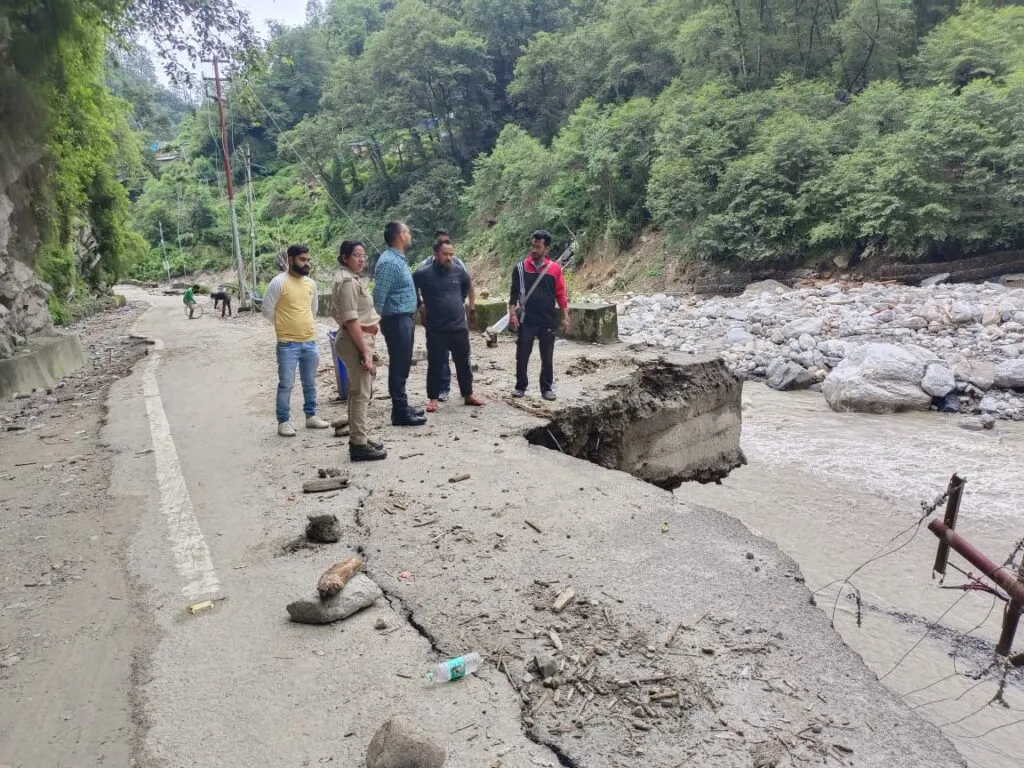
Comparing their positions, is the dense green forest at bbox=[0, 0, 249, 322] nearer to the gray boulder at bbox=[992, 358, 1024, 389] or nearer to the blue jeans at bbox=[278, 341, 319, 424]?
the blue jeans at bbox=[278, 341, 319, 424]

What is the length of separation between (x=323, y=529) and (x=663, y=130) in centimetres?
2584

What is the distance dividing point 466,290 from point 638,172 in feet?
82.2

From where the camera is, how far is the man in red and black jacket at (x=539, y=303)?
21.1 ft

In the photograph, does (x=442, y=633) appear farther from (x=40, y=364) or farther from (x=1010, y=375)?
(x=1010, y=375)

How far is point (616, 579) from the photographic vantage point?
10.4 ft

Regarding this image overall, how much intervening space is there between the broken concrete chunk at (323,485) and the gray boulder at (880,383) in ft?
31.3

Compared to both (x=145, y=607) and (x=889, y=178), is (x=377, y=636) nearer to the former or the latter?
(x=145, y=607)

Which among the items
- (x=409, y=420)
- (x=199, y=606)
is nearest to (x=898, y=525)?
(x=409, y=420)

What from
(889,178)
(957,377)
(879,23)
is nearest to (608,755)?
(957,377)

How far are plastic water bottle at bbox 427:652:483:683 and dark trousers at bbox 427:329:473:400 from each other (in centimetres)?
404

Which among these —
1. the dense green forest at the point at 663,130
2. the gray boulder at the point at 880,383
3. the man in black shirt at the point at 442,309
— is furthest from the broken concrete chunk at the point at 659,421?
the dense green forest at the point at 663,130

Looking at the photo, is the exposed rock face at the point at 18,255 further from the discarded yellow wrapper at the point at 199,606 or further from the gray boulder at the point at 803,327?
the gray boulder at the point at 803,327

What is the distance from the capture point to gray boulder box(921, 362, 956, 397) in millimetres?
10984

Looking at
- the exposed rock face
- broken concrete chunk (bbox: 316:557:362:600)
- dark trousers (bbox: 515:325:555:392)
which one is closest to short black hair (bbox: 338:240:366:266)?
dark trousers (bbox: 515:325:555:392)
